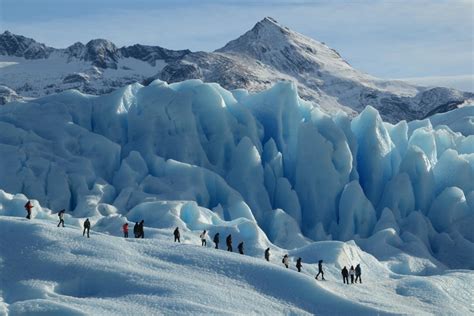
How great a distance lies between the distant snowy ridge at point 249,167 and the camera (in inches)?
2525

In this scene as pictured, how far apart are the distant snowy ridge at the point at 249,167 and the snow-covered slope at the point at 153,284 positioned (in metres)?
15.4

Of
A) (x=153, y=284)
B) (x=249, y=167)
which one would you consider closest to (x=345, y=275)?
(x=153, y=284)

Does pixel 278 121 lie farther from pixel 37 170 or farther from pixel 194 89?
pixel 37 170

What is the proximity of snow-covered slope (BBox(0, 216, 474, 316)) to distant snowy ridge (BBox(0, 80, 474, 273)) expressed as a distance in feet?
50.4

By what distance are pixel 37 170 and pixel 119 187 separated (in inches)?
234

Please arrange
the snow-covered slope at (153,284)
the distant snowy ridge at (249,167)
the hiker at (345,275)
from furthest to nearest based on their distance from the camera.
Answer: the distant snowy ridge at (249,167) → the hiker at (345,275) → the snow-covered slope at (153,284)

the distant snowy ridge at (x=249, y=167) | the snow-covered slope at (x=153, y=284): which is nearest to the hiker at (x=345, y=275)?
the snow-covered slope at (x=153, y=284)

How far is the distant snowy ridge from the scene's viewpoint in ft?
210

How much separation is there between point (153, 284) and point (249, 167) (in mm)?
31642

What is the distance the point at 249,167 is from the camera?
7006 cm

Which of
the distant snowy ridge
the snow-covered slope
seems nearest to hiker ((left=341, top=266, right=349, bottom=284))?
the snow-covered slope

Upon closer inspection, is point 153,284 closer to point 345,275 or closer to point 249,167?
point 345,275

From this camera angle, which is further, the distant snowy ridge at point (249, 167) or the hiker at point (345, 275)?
the distant snowy ridge at point (249, 167)

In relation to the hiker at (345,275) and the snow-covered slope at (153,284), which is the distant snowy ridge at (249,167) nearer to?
the hiker at (345,275)
